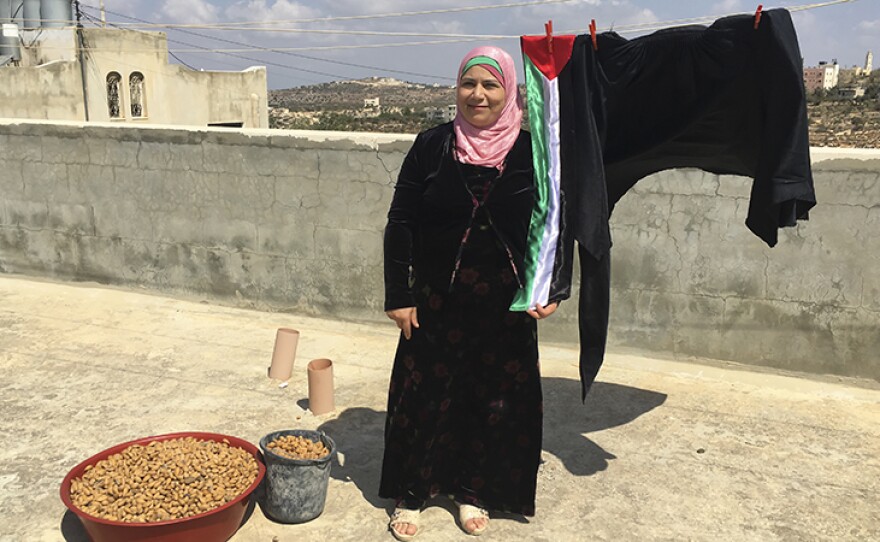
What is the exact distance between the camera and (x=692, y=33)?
2969 millimetres

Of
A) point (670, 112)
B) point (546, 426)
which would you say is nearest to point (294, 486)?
point (546, 426)

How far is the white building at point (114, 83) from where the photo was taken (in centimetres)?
1973

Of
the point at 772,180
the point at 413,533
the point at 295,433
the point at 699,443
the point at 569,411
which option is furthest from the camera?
the point at 569,411

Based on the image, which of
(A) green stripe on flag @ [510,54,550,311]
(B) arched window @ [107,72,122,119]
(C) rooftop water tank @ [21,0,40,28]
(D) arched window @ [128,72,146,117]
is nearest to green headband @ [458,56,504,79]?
(A) green stripe on flag @ [510,54,550,311]

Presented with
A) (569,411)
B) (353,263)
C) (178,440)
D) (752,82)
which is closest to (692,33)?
(752,82)

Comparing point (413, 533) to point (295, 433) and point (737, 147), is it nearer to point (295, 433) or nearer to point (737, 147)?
point (295, 433)

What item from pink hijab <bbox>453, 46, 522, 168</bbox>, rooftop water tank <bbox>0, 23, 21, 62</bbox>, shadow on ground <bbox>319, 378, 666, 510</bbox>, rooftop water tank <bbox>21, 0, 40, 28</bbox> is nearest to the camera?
pink hijab <bbox>453, 46, 522, 168</bbox>

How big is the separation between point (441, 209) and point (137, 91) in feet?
77.1

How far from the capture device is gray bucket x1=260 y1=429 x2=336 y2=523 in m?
3.13

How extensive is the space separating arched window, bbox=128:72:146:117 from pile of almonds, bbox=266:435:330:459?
73.9ft

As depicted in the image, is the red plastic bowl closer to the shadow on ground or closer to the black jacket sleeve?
the shadow on ground

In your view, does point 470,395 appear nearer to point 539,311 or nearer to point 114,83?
point 539,311

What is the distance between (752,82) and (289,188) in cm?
395

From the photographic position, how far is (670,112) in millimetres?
3131
